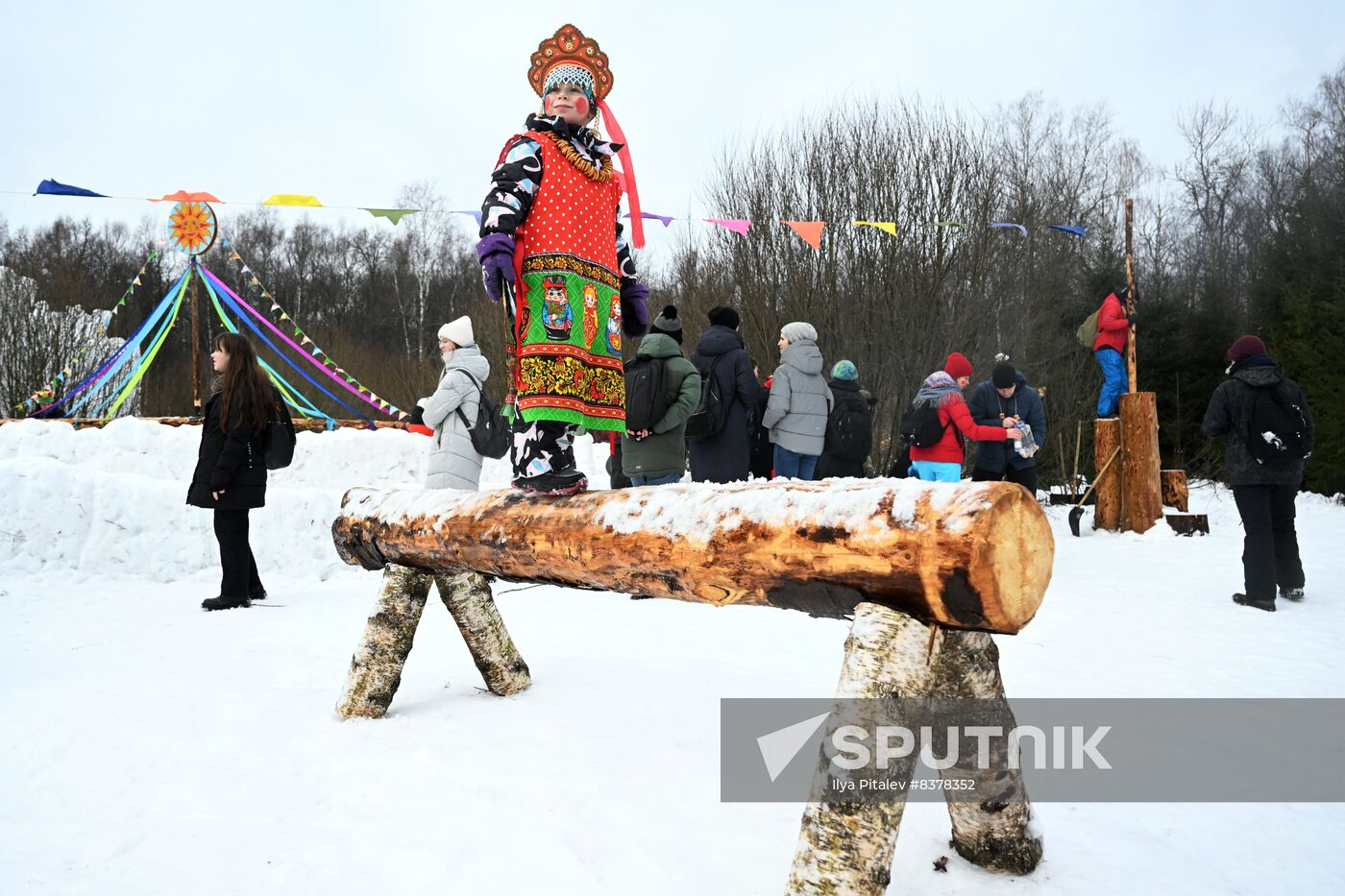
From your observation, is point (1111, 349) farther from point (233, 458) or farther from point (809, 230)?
point (233, 458)

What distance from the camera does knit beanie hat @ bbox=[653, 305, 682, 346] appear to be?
18.2 ft

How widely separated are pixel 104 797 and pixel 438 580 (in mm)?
1299

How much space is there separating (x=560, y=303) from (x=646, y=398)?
6.74ft

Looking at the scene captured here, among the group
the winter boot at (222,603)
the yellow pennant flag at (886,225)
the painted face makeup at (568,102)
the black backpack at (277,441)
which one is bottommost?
the winter boot at (222,603)

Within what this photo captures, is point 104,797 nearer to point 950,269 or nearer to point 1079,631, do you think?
point 1079,631

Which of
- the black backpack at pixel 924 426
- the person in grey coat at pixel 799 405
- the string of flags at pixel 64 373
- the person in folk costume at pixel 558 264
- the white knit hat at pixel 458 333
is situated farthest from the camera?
the string of flags at pixel 64 373

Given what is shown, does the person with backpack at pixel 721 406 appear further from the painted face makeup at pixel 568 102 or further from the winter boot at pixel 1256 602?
the winter boot at pixel 1256 602

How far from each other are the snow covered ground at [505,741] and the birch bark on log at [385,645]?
12 centimetres

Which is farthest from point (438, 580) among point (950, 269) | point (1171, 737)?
point (950, 269)

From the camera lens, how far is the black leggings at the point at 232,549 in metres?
5.71

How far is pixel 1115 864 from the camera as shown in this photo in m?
2.15

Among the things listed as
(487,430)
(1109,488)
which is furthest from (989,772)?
(1109,488)

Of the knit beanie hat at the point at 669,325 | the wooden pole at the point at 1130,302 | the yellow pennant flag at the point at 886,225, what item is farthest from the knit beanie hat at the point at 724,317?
the wooden pole at the point at 1130,302

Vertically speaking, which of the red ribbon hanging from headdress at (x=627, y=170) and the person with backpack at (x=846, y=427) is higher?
the red ribbon hanging from headdress at (x=627, y=170)
